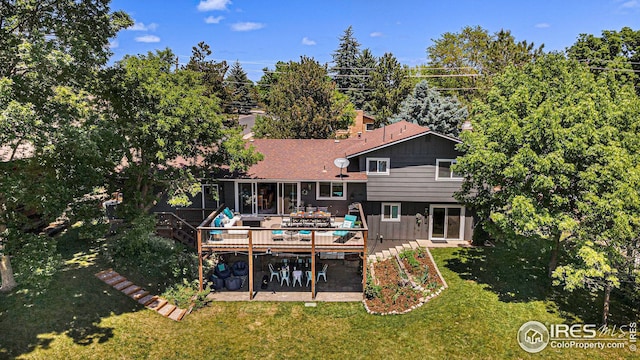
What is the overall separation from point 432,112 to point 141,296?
30.4m

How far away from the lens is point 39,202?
12031 millimetres

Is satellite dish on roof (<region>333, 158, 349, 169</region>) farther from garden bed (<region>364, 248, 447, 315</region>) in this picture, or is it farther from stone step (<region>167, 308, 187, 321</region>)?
stone step (<region>167, 308, 187, 321</region>)

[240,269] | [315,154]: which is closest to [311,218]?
[240,269]

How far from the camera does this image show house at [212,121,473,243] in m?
19.7

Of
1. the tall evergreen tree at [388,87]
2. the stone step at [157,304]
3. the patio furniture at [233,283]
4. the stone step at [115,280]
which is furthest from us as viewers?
the tall evergreen tree at [388,87]

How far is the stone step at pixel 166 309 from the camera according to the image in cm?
1420

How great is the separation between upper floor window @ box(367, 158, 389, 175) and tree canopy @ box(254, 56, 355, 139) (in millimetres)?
13932

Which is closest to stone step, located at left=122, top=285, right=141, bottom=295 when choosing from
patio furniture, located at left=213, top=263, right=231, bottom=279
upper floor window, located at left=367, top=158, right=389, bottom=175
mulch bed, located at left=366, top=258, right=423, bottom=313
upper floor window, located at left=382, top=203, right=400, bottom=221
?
patio furniture, located at left=213, top=263, right=231, bottom=279

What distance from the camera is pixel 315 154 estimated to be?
2244cm

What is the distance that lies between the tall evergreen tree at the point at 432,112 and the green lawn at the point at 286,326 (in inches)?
911

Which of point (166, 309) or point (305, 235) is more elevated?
point (305, 235)

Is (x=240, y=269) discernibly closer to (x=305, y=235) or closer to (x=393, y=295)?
(x=305, y=235)

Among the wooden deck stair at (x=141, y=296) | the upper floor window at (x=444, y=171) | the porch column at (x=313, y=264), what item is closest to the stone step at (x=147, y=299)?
the wooden deck stair at (x=141, y=296)

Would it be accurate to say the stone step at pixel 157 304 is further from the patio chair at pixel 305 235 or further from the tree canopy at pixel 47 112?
the patio chair at pixel 305 235
